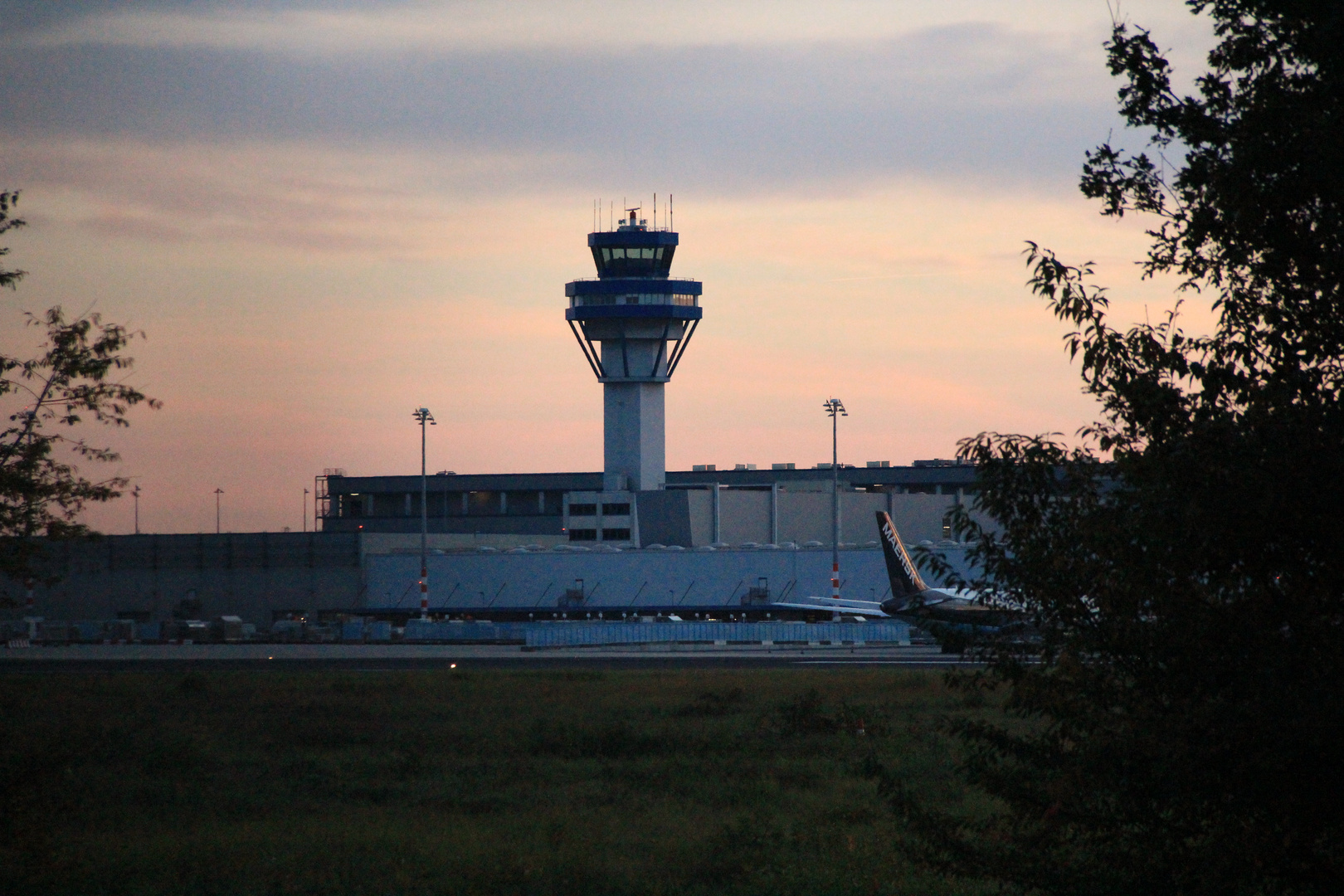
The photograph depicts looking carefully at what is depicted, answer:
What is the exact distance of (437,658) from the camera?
232 ft

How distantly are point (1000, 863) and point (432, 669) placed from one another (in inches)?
2038

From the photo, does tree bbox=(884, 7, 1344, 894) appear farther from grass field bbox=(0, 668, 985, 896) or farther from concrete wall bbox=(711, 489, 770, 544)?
concrete wall bbox=(711, 489, 770, 544)

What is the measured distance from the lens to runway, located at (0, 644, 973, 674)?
63.9 m

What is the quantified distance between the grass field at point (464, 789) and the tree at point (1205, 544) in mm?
8355

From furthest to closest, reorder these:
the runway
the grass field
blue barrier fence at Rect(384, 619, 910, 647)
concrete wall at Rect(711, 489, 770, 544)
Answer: concrete wall at Rect(711, 489, 770, 544)
blue barrier fence at Rect(384, 619, 910, 647)
the runway
the grass field

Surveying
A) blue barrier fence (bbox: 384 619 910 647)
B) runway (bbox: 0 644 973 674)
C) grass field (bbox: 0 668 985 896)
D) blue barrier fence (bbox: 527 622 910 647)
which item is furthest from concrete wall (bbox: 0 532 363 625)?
grass field (bbox: 0 668 985 896)

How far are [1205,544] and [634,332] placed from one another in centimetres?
12074

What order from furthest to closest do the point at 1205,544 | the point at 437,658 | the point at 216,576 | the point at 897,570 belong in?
the point at 216,576 → the point at 897,570 → the point at 437,658 → the point at 1205,544

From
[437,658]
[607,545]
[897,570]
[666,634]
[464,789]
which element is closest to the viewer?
[464,789]

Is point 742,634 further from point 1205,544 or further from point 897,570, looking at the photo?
point 1205,544

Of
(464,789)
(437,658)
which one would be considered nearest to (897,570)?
(437,658)

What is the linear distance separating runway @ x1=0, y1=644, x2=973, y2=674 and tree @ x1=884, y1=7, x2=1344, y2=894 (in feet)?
159

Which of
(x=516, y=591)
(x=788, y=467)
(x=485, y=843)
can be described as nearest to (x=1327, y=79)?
(x=485, y=843)

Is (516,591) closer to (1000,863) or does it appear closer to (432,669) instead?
(432,669)
